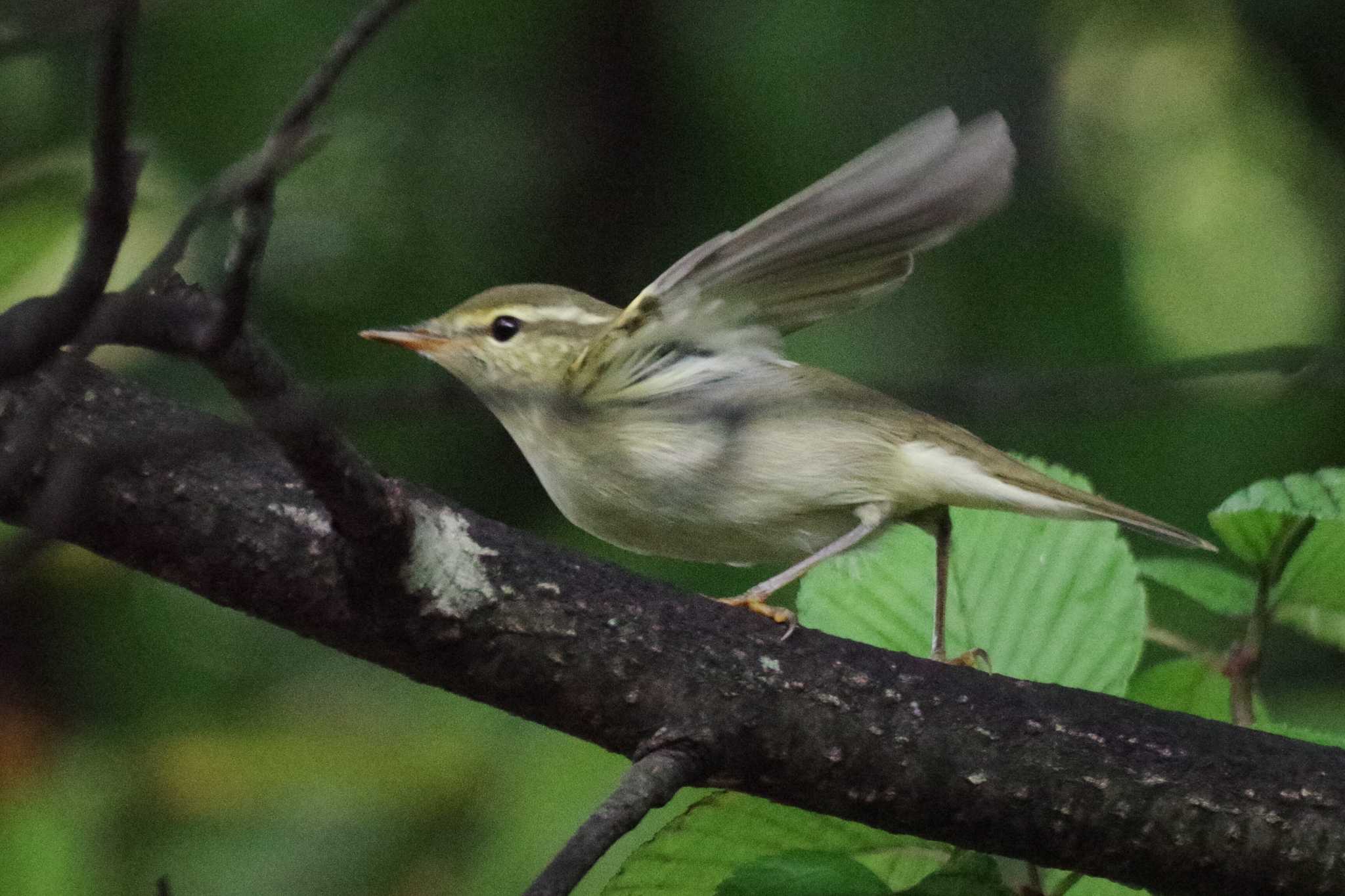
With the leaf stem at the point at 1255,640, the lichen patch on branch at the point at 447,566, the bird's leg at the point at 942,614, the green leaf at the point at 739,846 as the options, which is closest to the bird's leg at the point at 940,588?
the bird's leg at the point at 942,614

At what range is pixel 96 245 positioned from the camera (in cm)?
97

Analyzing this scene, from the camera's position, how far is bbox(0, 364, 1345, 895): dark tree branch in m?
1.76

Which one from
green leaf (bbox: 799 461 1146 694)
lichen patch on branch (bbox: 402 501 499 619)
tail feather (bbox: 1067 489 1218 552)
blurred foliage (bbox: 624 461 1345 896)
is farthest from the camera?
tail feather (bbox: 1067 489 1218 552)

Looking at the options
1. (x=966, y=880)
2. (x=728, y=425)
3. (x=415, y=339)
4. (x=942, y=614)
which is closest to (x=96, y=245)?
(x=966, y=880)

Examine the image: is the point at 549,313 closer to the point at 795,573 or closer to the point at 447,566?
the point at 795,573

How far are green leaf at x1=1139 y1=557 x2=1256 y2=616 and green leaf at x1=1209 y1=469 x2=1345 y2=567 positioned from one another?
86 mm

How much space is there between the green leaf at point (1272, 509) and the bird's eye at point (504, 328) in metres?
1.61

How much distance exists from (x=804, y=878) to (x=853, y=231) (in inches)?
31.5

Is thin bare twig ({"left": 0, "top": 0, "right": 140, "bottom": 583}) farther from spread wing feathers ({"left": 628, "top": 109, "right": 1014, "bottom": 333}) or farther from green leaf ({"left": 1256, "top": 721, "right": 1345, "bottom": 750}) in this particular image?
green leaf ({"left": 1256, "top": 721, "right": 1345, "bottom": 750})

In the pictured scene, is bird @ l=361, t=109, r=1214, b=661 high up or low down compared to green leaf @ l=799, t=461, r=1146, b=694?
up

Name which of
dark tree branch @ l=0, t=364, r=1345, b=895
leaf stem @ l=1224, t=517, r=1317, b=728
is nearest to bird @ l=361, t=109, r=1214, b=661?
dark tree branch @ l=0, t=364, r=1345, b=895

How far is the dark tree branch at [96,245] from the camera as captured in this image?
0.92 meters

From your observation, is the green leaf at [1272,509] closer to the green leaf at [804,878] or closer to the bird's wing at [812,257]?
the bird's wing at [812,257]

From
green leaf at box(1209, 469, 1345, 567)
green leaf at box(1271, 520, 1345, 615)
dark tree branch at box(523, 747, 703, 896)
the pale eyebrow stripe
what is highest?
the pale eyebrow stripe
